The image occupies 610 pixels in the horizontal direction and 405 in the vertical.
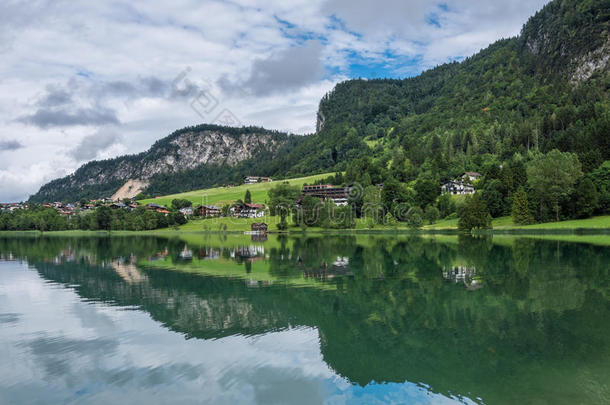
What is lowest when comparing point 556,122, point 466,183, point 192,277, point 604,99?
point 192,277

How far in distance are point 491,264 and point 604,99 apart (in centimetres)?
15614

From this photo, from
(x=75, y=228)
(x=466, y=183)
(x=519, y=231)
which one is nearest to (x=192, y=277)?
(x=519, y=231)

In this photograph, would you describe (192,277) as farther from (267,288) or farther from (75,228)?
(75,228)

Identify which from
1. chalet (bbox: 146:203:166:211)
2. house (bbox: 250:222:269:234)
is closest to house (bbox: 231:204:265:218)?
house (bbox: 250:222:269:234)

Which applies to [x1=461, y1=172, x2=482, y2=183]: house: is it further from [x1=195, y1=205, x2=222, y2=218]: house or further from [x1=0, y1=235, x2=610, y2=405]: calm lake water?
[x1=0, y1=235, x2=610, y2=405]: calm lake water

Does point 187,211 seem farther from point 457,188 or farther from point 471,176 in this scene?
point 471,176

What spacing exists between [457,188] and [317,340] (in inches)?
4751

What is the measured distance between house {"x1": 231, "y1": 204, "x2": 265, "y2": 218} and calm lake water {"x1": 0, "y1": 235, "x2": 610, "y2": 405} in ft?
386

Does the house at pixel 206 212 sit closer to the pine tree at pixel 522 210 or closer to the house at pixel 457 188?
the house at pixel 457 188

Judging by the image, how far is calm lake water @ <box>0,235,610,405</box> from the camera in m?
11.9

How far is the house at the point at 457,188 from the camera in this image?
409 feet

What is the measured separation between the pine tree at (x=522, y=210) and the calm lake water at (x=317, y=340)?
53900 millimetres

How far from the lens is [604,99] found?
492 ft

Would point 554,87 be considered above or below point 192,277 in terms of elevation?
above
